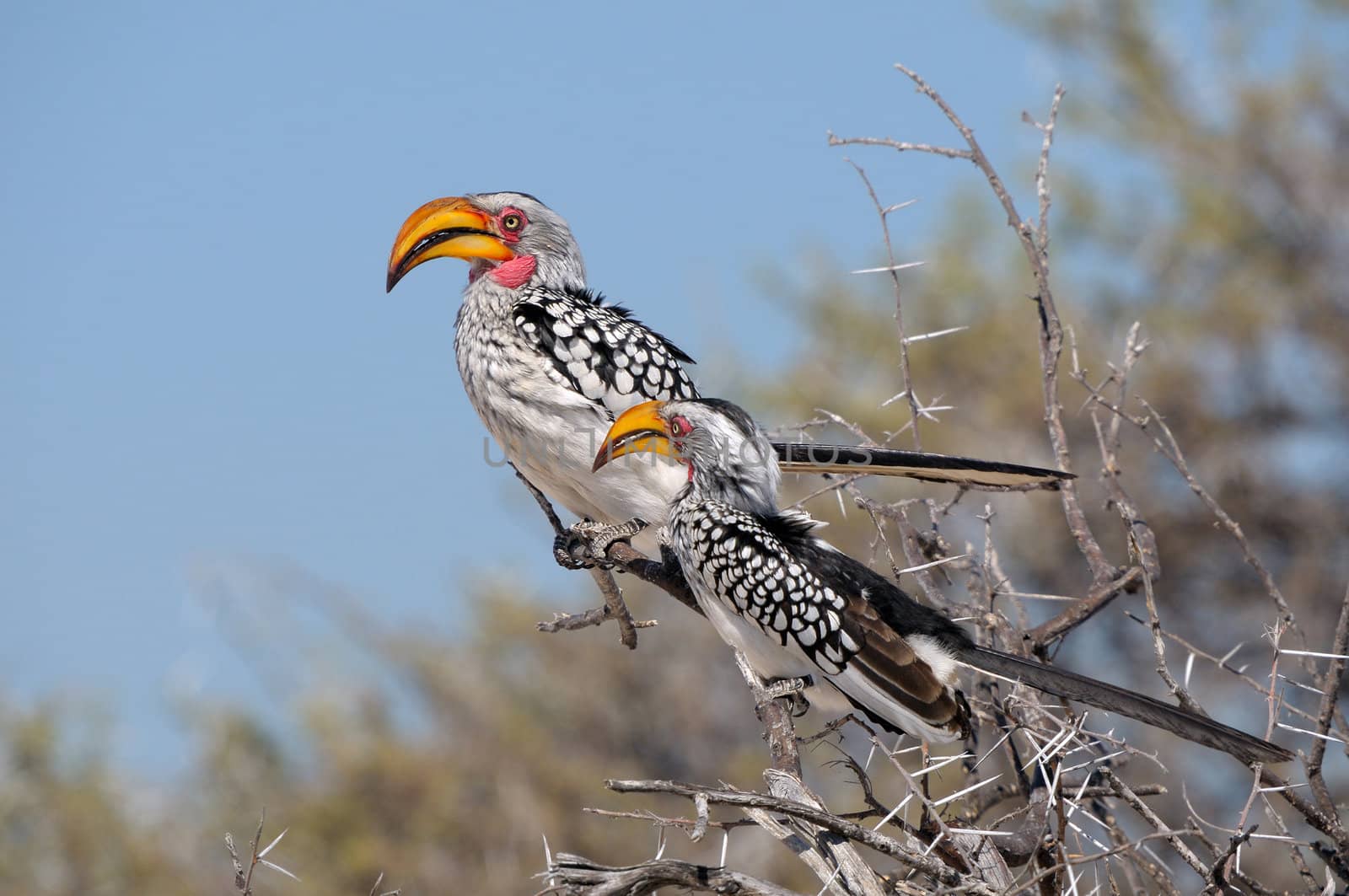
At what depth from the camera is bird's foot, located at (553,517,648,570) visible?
3814 mm

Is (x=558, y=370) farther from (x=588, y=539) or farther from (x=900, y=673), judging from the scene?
(x=900, y=673)

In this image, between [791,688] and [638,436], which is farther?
[638,436]

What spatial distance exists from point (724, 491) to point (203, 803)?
7.73 metres

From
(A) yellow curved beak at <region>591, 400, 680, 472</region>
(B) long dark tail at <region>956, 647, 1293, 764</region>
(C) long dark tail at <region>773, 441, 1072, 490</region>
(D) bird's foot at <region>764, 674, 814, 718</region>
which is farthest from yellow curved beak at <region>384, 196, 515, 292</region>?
(B) long dark tail at <region>956, 647, 1293, 764</region>

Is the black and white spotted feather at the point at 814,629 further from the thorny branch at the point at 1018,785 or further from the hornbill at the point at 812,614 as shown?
the thorny branch at the point at 1018,785

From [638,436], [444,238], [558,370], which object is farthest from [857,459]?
[444,238]

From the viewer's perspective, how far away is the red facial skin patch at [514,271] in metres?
4.52

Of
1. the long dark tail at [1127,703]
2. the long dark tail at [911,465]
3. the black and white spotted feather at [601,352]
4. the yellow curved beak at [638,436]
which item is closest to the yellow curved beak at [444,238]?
the black and white spotted feather at [601,352]

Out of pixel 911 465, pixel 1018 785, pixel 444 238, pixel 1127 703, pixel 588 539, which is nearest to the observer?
pixel 1127 703

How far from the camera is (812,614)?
3.19 metres

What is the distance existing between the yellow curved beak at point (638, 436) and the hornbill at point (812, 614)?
0.02 meters

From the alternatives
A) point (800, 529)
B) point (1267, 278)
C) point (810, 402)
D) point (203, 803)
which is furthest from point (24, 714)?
point (1267, 278)

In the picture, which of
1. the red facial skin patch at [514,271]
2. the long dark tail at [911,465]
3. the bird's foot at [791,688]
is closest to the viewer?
the bird's foot at [791,688]

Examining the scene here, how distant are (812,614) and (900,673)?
25 centimetres
